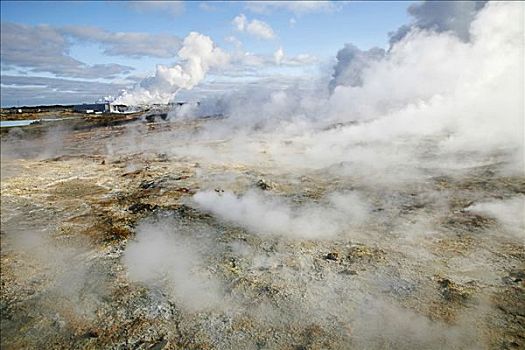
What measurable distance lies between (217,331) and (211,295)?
0.73 m

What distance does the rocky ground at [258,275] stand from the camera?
4281 mm

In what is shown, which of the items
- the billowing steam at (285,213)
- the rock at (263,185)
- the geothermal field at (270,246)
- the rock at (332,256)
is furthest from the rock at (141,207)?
the rock at (332,256)

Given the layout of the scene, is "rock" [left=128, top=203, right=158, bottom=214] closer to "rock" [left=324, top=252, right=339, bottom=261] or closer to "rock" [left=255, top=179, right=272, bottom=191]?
"rock" [left=255, top=179, right=272, bottom=191]

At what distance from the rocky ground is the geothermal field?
26 mm

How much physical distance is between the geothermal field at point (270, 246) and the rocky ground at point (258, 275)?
0.03 m

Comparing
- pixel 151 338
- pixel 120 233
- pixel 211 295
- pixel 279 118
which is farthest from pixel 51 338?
pixel 279 118

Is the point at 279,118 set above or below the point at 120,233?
above

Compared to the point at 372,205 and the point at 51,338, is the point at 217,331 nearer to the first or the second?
the point at 51,338

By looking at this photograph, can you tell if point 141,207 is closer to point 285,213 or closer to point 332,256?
point 285,213

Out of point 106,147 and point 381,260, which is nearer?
point 381,260

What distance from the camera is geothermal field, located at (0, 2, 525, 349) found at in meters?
4.38

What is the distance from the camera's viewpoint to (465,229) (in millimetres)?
6688

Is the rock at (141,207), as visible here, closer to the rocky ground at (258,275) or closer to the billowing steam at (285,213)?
the rocky ground at (258,275)

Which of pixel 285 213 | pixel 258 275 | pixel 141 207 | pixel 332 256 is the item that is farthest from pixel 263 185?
pixel 258 275
